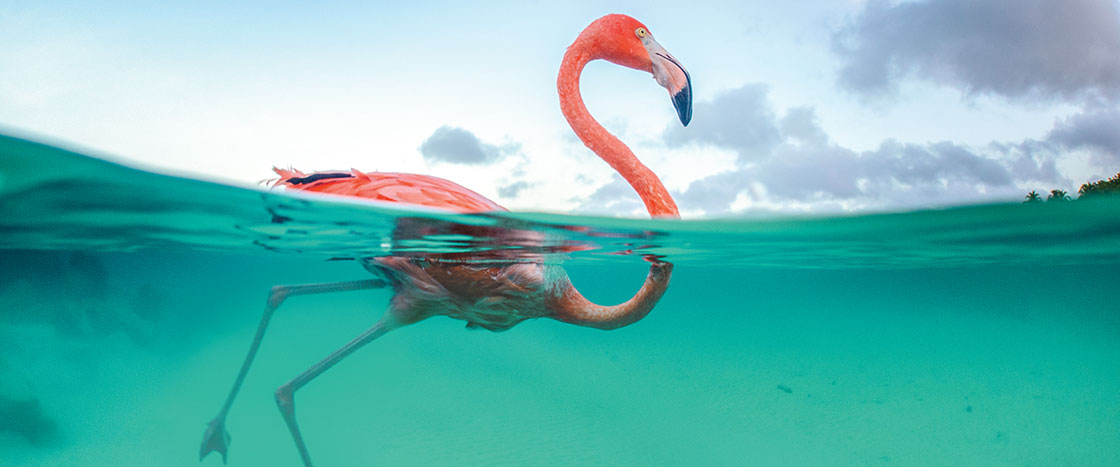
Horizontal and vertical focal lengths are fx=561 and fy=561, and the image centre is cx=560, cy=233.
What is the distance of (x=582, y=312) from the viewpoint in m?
3.14

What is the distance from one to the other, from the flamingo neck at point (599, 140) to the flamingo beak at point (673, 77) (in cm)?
36

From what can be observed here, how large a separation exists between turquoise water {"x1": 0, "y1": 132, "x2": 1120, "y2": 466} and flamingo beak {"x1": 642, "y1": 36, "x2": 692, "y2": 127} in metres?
1.03

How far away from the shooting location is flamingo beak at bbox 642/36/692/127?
308 centimetres

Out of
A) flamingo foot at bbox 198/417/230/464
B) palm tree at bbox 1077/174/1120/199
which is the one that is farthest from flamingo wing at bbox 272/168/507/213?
palm tree at bbox 1077/174/1120/199

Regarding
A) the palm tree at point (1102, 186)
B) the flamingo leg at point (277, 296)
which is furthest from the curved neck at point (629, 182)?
the palm tree at point (1102, 186)

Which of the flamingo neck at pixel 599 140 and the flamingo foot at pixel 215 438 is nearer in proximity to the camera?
the flamingo neck at pixel 599 140

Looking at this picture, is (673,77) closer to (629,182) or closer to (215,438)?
(629,182)

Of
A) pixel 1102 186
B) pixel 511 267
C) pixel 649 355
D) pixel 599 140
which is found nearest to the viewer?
pixel 511 267

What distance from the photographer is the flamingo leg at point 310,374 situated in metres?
3.34

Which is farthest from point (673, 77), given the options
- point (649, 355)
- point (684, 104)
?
point (649, 355)

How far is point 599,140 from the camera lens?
3314mm

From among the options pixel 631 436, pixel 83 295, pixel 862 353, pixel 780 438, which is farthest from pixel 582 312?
pixel 862 353

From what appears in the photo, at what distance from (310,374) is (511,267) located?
1462 mm

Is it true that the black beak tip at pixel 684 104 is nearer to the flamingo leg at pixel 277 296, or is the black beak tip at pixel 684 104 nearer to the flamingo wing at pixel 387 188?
the flamingo wing at pixel 387 188
